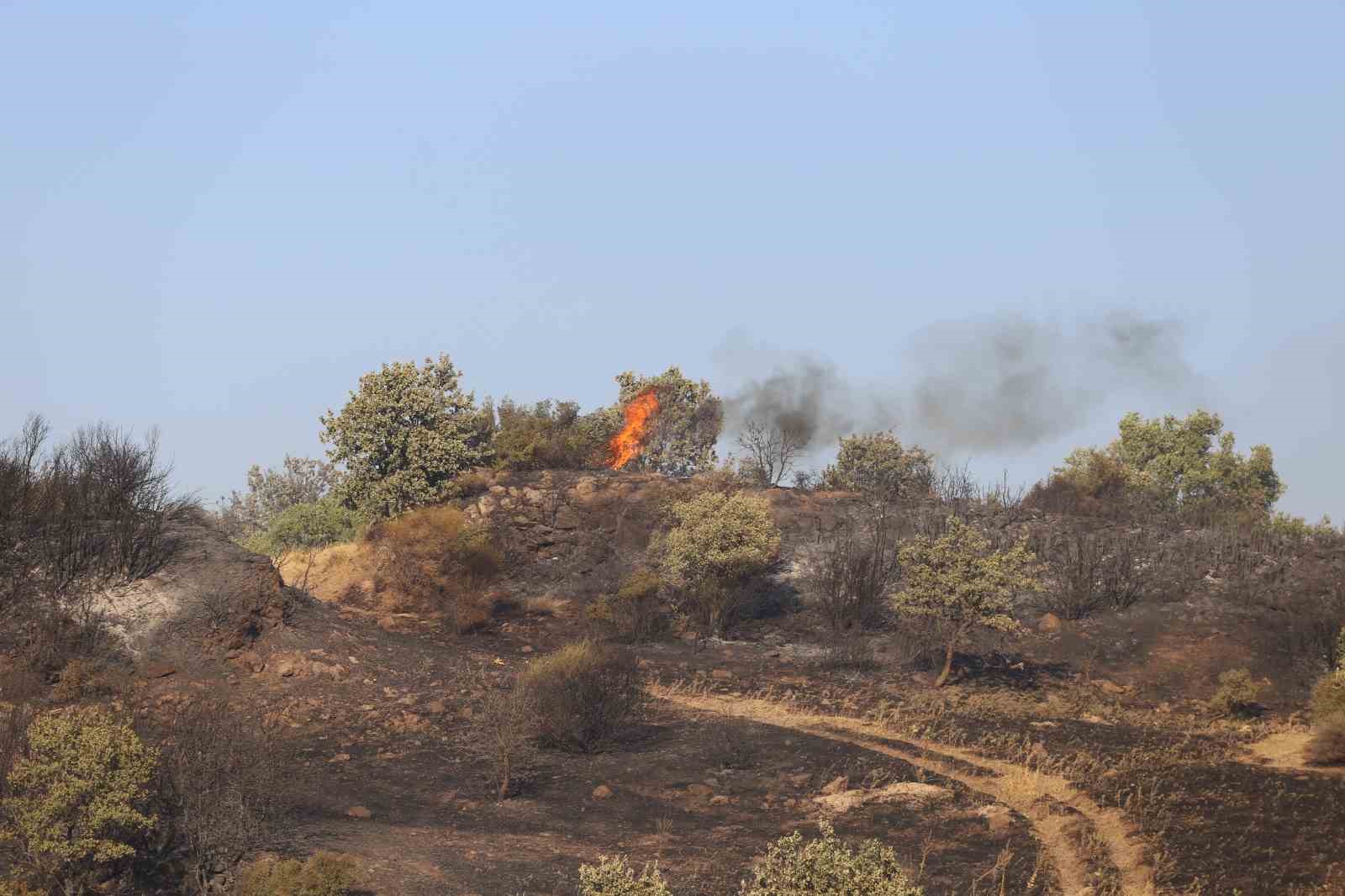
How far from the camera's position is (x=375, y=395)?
4291cm

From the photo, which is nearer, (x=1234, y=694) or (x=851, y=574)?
(x=1234, y=694)

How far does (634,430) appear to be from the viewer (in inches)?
2164

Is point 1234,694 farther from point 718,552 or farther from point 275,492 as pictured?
point 275,492

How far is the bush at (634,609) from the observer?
107ft

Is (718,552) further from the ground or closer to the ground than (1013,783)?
further from the ground

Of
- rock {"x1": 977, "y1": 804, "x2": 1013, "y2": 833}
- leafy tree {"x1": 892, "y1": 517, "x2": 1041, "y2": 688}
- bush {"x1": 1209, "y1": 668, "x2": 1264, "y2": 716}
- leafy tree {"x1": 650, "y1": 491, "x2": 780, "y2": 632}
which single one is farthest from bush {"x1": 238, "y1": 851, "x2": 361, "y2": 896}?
leafy tree {"x1": 650, "y1": 491, "x2": 780, "y2": 632}

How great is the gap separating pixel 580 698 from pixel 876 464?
33936 millimetres

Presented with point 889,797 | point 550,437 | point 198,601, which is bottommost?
point 889,797

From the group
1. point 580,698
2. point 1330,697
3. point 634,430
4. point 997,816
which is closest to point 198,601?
point 580,698

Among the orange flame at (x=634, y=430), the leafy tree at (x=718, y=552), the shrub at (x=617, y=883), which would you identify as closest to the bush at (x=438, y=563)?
the leafy tree at (x=718, y=552)

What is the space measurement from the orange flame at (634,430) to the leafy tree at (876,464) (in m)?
8.08

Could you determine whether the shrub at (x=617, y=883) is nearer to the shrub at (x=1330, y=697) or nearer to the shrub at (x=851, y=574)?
the shrub at (x=1330, y=697)

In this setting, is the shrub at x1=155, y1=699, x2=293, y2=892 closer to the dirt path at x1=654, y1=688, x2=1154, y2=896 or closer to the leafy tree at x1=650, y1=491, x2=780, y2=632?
the dirt path at x1=654, y1=688, x2=1154, y2=896

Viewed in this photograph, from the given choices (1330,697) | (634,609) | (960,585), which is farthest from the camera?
(634,609)
